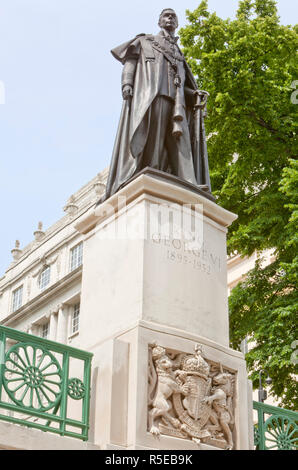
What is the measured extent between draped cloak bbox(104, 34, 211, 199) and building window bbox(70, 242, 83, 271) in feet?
141

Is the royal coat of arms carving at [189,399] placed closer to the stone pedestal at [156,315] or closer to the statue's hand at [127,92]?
the stone pedestal at [156,315]

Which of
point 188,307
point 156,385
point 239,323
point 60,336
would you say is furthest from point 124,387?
point 60,336

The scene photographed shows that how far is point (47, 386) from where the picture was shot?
755cm

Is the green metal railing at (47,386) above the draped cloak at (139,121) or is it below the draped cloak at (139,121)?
below

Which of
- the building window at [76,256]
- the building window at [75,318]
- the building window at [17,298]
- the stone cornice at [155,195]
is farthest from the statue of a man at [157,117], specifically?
the building window at [17,298]

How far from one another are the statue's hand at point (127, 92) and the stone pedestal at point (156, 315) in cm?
140

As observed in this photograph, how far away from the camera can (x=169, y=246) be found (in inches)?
335

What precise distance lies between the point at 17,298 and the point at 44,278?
15.0ft

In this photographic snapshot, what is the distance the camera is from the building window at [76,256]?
52969 mm

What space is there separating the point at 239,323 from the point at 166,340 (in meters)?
12.3

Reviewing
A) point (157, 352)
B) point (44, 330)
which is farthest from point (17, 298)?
point (157, 352)

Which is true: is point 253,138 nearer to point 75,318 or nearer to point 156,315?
point 156,315

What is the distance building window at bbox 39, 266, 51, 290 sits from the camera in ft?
188

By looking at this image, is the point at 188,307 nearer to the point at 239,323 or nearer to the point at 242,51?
the point at 239,323
